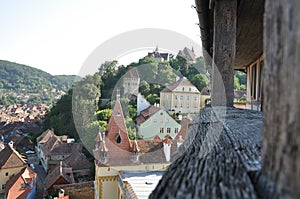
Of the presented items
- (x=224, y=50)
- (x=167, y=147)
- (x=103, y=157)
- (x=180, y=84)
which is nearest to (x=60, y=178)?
(x=103, y=157)

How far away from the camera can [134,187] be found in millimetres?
11250

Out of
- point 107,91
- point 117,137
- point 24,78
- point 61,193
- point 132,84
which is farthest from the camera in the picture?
point 24,78

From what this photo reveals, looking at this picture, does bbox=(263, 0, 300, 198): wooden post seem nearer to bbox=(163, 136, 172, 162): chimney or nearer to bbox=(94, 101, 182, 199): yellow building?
bbox=(94, 101, 182, 199): yellow building

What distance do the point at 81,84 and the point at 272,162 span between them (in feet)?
88.4

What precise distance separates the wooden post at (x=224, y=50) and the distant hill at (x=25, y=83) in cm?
10683

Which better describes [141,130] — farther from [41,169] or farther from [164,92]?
[41,169]

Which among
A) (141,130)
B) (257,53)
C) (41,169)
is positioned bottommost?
(41,169)

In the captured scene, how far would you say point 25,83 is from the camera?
386 feet

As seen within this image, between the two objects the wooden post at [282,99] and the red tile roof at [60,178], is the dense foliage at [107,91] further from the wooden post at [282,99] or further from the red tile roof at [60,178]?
the wooden post at [282,99]

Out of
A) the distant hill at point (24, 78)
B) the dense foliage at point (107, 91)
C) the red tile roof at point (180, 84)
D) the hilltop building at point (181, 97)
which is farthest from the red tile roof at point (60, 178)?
the distant hill at point (24, 78)

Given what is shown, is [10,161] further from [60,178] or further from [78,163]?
[60,178]

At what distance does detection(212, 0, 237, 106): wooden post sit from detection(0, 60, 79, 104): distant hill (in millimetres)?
106832

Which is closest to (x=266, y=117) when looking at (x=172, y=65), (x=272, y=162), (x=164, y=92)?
(x=272, y=162)

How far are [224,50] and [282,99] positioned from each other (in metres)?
2.09
